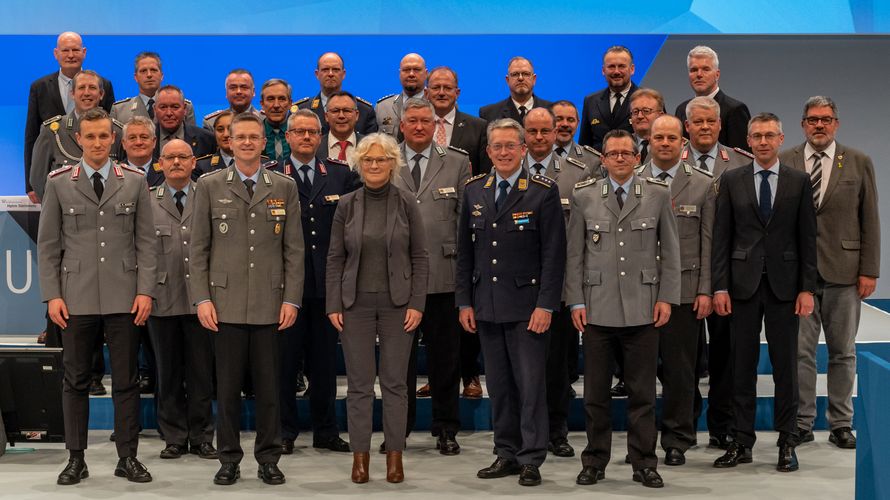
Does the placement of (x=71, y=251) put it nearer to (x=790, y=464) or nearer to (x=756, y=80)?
(x=790, y=464)

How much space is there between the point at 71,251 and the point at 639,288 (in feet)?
8.67

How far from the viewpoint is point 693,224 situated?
223 inches

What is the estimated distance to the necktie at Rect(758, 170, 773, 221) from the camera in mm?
5531

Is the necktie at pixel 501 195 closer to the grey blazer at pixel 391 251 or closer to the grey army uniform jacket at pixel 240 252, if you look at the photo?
the grey blazer at pixel 391 251

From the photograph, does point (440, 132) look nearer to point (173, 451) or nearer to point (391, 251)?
point (391, 251)

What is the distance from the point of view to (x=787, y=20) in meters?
8.91

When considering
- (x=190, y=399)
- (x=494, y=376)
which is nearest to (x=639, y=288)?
(x=494, y=376)

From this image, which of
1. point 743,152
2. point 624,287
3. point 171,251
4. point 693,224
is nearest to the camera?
point 624,287

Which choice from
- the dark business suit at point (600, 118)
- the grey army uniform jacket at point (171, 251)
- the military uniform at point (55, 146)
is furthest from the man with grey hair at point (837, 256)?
the military uniform at point (55, 146)

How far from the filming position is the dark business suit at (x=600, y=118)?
675 centimetres

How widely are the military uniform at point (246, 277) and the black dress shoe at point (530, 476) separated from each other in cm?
117

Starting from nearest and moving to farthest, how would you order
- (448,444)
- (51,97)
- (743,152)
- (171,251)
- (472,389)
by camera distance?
(171,251) < (448,444) < (743,152) < (472,389) < (51,97)

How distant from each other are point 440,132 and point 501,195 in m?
1.18

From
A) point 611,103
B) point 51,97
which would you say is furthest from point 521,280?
point 51,97
